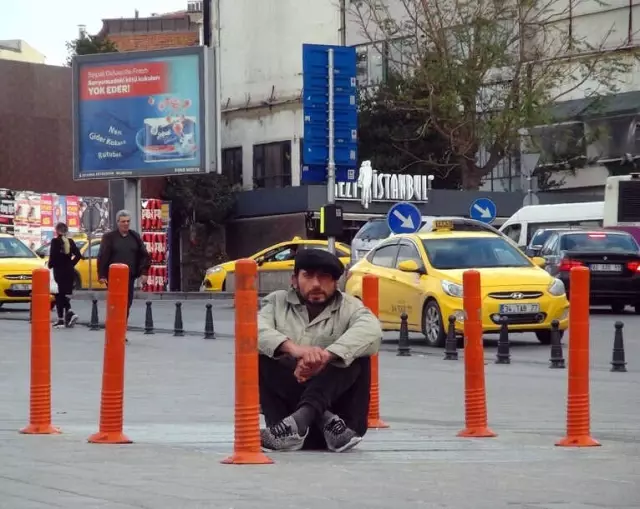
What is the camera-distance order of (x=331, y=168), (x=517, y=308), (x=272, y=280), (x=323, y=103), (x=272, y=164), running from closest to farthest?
(x=517, y=308) < (x=331, y=168) < (x=323, y=103) < (x=272, y=280) < (x=272, y=164)

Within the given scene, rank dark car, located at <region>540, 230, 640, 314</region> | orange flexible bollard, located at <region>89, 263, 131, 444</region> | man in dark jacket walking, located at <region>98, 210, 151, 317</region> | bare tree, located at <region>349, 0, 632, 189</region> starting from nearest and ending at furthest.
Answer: orange flexible bollard, located at <region>89, 263, 131, 444</region> → man in dark jacket walking, located at <region>98, 210, 151, 317</region> → dark car, located at <region>540, 230, 640, 314</region> → bare tree, located at <region>349, 0, 632, 189</region>

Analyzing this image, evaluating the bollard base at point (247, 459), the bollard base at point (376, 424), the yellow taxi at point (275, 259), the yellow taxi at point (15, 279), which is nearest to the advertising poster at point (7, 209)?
the yellow taxi at point (275, 259)

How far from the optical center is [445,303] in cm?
2277

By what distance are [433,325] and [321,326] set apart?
13441mm

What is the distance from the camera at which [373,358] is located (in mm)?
11812

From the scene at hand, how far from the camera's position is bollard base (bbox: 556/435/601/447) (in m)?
10.6

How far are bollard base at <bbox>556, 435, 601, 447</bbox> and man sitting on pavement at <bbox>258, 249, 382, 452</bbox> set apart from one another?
1.40 metres

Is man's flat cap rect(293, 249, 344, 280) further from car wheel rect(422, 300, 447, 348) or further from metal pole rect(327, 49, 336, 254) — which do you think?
metal pole rect(327, 49, 336, 254)

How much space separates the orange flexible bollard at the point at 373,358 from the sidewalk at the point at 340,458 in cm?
17

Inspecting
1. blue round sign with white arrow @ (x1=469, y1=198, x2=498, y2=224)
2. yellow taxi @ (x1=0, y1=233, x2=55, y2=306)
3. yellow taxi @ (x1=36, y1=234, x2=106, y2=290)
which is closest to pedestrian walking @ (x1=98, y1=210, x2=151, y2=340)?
yellow taxi @ (x1=0, y1=233, x2=55, y2=306)

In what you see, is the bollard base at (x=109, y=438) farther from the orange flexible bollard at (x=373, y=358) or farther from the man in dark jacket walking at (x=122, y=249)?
the man in dark jacket walking at (x=122, y=249)

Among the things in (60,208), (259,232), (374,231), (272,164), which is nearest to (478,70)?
(374,231)

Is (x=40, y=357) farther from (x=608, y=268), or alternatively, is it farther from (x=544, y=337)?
(x=608, y=268)

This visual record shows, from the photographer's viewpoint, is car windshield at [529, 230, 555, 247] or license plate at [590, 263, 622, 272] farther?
car windshield at [529, 230, 555, 247]
